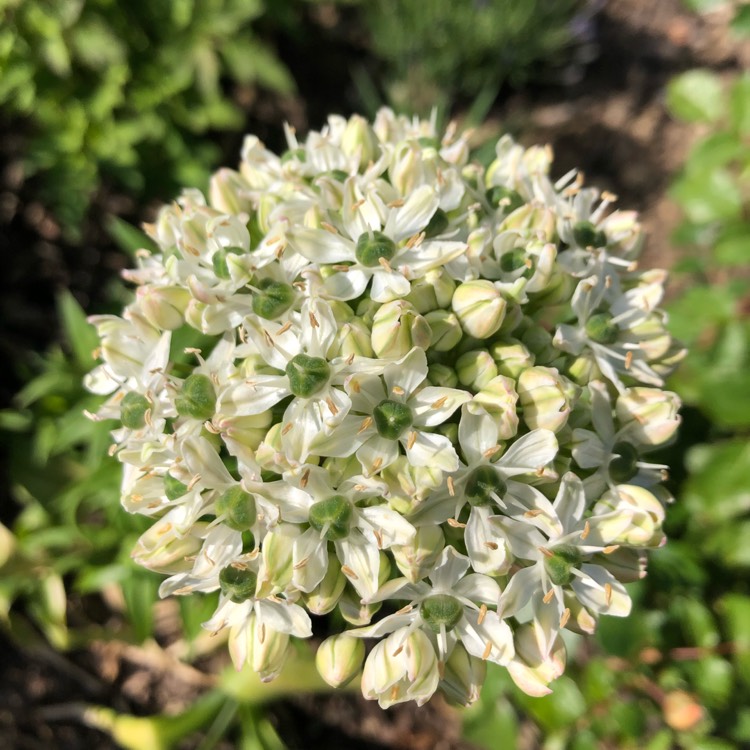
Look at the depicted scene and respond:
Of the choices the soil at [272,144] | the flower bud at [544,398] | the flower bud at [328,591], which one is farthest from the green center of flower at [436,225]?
the soil at [272,144]

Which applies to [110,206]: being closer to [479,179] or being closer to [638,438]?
[479,179]

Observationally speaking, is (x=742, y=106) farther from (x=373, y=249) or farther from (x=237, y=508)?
(x=237, y=508)

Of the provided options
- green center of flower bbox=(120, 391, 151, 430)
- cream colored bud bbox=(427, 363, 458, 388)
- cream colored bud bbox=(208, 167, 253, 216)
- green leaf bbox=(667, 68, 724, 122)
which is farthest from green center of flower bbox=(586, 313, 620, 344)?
green leaf bbox=(667, 68, 724, 122)

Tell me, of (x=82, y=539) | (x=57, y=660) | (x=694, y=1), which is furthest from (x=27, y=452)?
(x=694, y=1)

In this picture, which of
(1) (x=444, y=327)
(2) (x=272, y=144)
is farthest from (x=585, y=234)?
(2) (x=272, y=144)

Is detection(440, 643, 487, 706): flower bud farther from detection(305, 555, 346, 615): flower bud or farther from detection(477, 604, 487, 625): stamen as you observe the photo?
detection(305, 555, 346, 615): flower bud

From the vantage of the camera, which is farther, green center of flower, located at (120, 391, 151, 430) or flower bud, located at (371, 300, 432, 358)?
green center of flower, located at (120, 391, 151, 430)

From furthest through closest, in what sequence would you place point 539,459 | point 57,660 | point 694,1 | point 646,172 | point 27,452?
point 646,172, point 57,660, point 27,452, point 694,1, point 539,459
